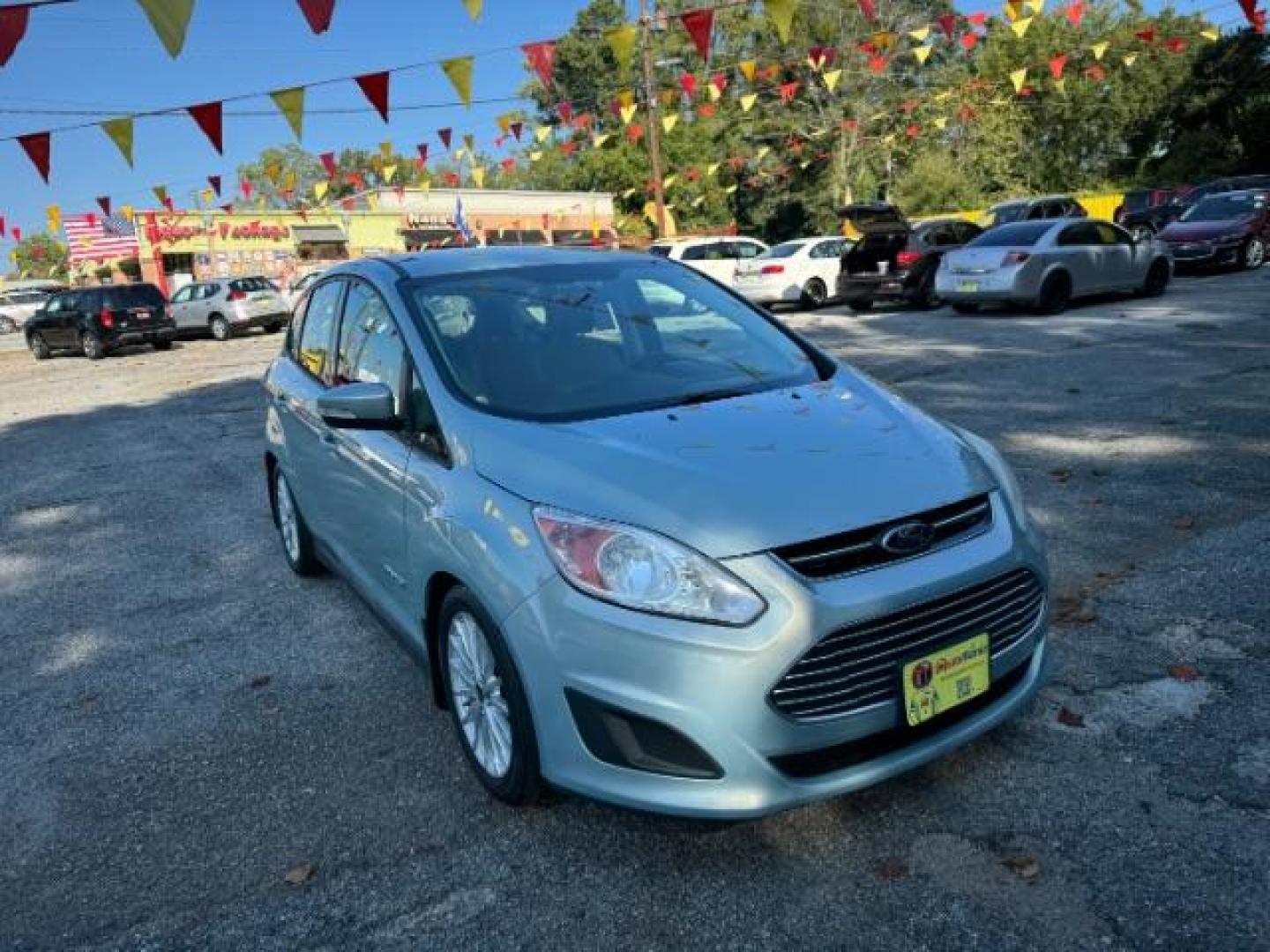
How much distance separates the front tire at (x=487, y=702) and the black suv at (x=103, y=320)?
22.5 meters

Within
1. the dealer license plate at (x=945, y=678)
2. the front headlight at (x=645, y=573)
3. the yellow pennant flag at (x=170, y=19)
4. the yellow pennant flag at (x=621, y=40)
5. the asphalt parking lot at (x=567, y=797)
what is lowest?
the asphalt parking lot at (x=567, y=797)

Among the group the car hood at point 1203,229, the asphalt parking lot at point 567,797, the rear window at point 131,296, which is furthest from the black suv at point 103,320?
the car hood at point 1203,229

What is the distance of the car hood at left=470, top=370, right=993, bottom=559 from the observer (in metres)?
2.46

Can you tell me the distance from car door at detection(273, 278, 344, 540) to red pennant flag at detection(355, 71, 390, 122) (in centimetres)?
852

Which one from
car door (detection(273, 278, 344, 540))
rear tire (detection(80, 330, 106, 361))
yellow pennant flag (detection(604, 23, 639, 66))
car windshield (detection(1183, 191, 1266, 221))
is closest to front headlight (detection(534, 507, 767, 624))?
car door (detection(273, 278, 344, 540))

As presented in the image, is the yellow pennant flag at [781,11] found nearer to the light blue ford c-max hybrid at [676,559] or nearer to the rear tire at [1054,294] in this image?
the rear tire at [1054,294]

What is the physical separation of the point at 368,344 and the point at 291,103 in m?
9.80

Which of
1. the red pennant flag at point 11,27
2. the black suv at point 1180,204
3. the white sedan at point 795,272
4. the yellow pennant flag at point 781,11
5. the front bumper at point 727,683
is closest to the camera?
the front bumper at point 727,683

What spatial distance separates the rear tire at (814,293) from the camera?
61.8 feet

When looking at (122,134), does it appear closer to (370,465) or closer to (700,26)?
(700,26)

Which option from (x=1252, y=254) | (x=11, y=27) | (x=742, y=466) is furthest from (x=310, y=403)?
(x=1252, y=254)

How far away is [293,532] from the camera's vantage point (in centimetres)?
520

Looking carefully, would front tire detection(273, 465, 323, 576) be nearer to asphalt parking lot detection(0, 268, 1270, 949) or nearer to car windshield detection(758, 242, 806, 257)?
asphalt parking lot detection(0, 268, 1270, 949)

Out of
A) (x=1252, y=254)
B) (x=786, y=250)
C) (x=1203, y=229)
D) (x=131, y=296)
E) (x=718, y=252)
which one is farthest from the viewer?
(x=131, y=296)
